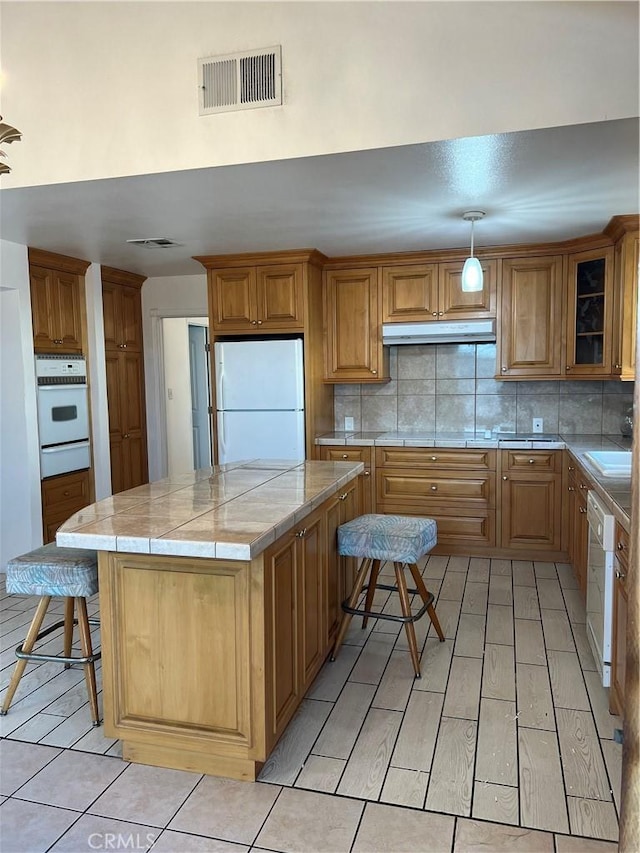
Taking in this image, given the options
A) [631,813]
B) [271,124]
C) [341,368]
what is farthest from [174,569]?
[341,368]

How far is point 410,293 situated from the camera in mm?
4648

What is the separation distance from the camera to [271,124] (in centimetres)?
253

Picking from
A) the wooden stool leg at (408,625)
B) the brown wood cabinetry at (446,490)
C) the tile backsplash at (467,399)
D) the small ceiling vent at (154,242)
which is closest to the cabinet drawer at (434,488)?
the brown wood cabinetry at (446,490)

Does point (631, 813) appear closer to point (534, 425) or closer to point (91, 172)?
point (91, 172)

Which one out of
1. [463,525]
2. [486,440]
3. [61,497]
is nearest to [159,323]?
[61,497]

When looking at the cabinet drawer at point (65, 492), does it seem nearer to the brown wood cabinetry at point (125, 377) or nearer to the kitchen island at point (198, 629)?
the brown wood cabinetry at point (125, 377)

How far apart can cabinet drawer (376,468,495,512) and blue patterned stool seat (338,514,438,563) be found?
1.57m

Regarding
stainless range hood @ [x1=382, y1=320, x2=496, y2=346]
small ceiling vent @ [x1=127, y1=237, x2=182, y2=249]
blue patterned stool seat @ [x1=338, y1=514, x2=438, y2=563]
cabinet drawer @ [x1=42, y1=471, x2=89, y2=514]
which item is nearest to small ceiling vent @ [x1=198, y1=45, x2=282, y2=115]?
small ceiling vent @ [x1=127, y1=237, x2=182, y2=249]

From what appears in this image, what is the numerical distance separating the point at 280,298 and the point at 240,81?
2.09m

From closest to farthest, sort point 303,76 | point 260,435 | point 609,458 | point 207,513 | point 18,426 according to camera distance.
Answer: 1. point 207,513
2. point 303,76
3. point 609,458
4. point 18,426
5. point 260,435

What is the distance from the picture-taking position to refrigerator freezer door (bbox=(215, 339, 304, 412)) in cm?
456

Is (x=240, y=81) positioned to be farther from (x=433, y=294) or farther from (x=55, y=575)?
(x=433, y=294)

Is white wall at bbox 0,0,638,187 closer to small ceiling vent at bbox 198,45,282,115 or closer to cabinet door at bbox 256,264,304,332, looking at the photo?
small ceiling vent at bbox 198,45,282,115

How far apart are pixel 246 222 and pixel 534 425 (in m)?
2.67
